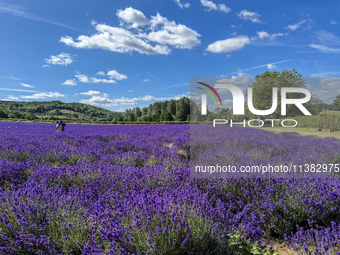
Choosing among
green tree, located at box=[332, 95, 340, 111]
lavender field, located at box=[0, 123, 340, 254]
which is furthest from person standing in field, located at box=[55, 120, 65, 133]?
green tree, located at box=[332, 95, 340, 111]

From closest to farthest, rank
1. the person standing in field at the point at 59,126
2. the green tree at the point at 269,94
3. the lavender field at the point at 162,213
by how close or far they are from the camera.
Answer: the lavender field at the point at 162,213 < the green tree at the point at 269,94 < the person standing in field at the point at 59,126

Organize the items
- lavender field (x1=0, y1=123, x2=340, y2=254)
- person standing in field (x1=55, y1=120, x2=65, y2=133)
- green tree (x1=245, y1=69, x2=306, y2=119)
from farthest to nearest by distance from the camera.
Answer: person standing in field (x1=55, y1=120, x2=65, y2=133), green tree (x1=245, y1=69, x2=306, y2=119), lavender field (x1=0, y1=123, x2=340, y2=254)

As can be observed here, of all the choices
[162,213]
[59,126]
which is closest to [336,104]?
[162,213]

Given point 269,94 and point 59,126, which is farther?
point 59,126

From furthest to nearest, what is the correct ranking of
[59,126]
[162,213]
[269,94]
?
[59,126], [269,94], [162,213]

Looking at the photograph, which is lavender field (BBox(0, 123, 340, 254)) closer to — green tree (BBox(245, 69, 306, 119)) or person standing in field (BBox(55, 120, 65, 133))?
green tree (BBox(245, 69, 306, 119))

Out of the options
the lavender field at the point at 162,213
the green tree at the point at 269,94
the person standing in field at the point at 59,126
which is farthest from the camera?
the person standing in field at the point at 59,126

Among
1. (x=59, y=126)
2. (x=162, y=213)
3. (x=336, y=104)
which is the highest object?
(x=336, y=104)

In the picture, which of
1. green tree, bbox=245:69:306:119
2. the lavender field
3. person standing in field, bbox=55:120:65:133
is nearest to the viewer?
the lavender field

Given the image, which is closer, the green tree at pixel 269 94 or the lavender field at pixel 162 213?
the lavender field at pixel 162 213

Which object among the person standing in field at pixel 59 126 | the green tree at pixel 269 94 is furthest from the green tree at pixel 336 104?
the person standing in field at pixel 59 126

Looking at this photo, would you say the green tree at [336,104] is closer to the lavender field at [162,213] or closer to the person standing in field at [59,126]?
the lavender field at [162,213]

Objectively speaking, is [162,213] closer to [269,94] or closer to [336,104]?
[269,94]

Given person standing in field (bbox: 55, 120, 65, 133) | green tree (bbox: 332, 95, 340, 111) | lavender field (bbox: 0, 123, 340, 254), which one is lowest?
lavender field (bbox: 0, 123, 340, 254)
